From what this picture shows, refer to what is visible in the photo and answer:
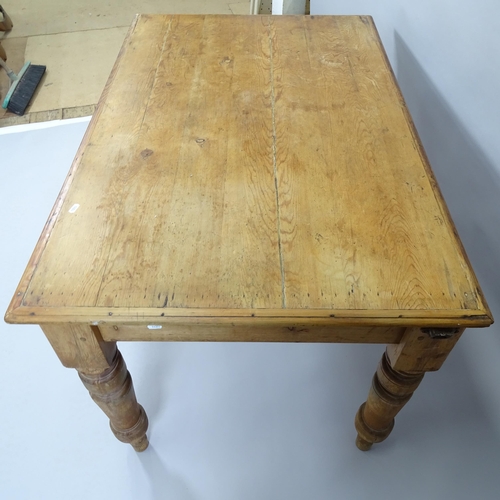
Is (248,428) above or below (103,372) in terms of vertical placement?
below

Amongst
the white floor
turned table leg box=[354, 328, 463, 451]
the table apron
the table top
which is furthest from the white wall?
the table apron

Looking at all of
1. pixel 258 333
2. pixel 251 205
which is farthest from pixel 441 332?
pixel 251 205

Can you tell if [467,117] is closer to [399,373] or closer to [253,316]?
[399,373]

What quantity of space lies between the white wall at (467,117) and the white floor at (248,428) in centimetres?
2

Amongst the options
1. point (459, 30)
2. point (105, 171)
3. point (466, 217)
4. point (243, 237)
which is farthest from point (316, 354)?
point (459, 30)

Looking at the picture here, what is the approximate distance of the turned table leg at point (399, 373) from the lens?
0.86 meters

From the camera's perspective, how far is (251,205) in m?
0.97

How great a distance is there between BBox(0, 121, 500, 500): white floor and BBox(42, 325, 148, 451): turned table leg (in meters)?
0.13

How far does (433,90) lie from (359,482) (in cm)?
111

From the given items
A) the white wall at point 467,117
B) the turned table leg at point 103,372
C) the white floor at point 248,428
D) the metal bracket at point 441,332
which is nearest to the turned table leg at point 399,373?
the metal bracket at point 441,332

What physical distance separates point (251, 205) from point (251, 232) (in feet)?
0.26

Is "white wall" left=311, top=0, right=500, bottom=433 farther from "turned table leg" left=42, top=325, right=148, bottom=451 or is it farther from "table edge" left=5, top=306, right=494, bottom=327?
"turned table leg" left=42, top=325, right=148, bottom=451

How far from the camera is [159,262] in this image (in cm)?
87

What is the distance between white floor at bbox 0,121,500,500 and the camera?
1.22 m
